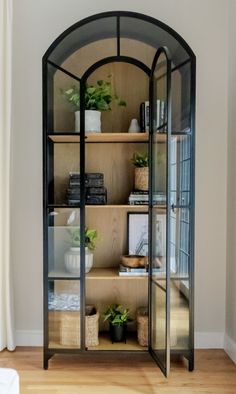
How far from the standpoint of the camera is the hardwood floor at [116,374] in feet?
6.91

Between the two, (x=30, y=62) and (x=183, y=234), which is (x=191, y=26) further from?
(x=183, y=234)

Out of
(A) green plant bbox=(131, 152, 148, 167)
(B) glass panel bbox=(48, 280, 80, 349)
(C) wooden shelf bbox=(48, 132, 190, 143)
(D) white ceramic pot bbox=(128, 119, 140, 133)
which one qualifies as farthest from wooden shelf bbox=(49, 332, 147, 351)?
(D) white ceramic pot bbox=(128, 119, 140, 133)

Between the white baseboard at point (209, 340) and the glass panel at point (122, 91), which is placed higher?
the glass panel at point (122, 91)

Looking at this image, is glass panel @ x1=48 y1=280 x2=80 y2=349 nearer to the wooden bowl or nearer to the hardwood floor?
the hardwood floor

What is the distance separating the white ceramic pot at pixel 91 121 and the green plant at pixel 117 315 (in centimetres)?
120

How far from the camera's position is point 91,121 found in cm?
239

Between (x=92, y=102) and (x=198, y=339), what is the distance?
182 cm

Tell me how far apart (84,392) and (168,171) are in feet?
4.32

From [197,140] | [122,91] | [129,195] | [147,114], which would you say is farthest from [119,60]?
[129,195]

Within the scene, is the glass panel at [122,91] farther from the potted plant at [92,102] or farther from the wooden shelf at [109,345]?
the wooden shelf at [109,345]

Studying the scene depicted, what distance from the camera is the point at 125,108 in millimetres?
2674

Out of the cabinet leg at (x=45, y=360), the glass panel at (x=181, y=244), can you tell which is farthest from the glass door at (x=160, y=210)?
the cabinet leg at (x=45, y=360)

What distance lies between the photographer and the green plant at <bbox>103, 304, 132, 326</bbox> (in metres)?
2.44

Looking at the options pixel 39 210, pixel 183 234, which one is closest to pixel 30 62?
pixel 39 210
